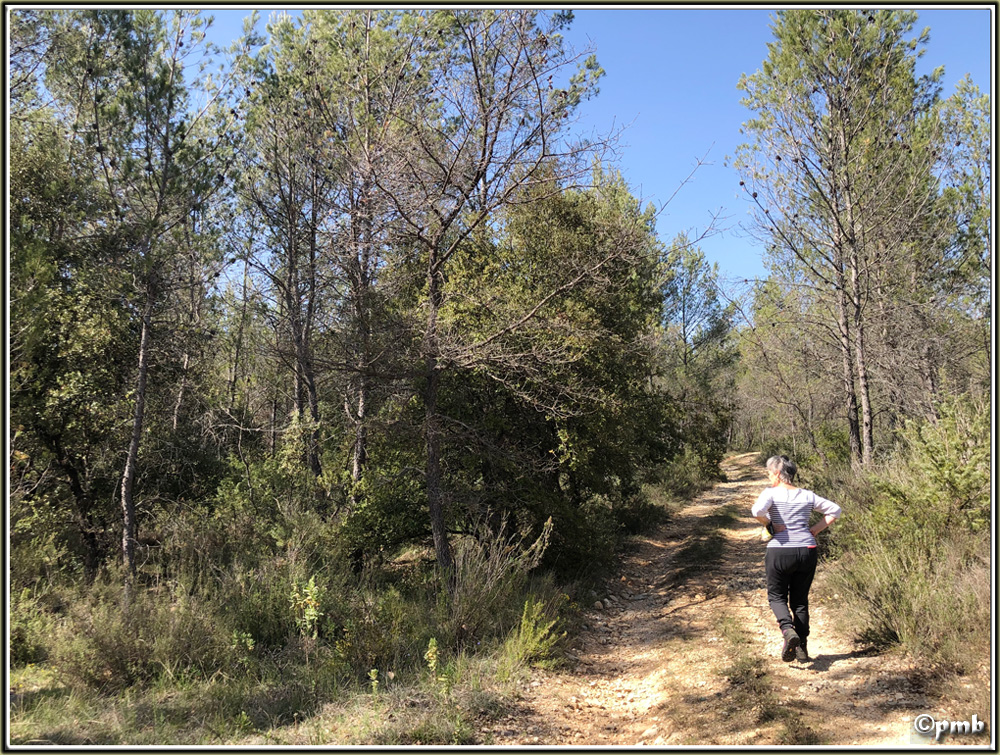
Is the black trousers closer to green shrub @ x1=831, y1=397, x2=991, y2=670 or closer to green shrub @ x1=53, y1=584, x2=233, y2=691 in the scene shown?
green shrub @ x1=831, y1=397, x2=991, y2=670

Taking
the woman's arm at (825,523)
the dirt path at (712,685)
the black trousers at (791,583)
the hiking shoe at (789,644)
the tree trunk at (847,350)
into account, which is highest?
the tree trunk at (847,350)

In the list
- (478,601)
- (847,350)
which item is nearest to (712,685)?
(478,601)

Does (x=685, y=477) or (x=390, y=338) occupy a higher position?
(x=390, y=338)

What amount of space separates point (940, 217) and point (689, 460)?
11.8 metres

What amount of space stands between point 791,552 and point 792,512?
1.04 feet

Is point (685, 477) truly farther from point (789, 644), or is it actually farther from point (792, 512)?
point (792, 512)

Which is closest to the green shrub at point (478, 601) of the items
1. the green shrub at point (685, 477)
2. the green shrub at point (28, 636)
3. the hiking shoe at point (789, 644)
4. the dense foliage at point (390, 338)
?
the dense foliage at point (390, 338)

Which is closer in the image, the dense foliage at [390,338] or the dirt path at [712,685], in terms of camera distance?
the dirt path at [712,685]

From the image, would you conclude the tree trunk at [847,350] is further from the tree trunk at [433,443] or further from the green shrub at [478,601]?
the tree trunk at [433,443]

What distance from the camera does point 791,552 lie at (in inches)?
192

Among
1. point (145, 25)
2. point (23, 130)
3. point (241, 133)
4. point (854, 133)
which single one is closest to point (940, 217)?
point (854, 133)

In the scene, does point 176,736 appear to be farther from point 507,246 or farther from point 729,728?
point 507,246

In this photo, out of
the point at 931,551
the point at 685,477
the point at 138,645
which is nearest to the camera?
the point at 138,645

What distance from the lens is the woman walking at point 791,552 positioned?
4.88 m
